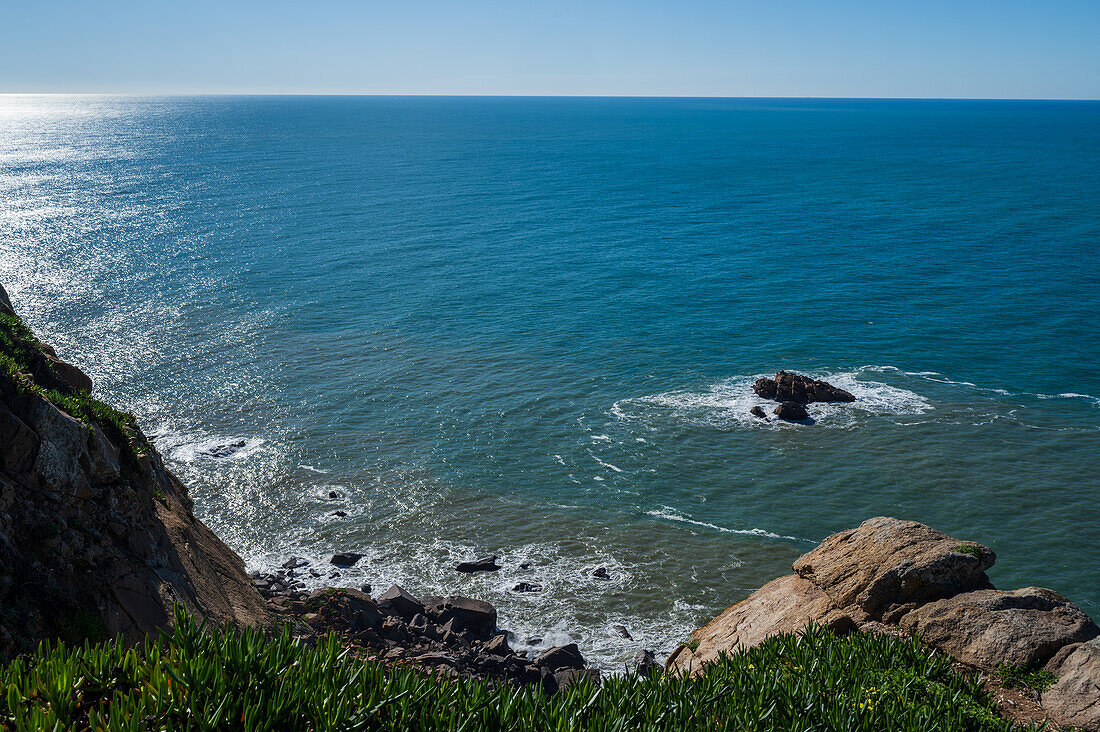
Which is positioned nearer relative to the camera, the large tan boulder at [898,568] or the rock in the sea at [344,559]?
the large tan boulder at [898,568]

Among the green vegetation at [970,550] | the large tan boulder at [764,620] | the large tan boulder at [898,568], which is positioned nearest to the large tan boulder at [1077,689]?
the large tan boulder at [898,568]

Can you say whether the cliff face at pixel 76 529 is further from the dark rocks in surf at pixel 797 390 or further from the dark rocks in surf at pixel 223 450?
the dark rocks in surf at pixel 797 390

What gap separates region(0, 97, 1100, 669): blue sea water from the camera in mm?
36844

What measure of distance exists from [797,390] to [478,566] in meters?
28.4

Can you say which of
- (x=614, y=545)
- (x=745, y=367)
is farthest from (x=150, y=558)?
(x=745, y=367)

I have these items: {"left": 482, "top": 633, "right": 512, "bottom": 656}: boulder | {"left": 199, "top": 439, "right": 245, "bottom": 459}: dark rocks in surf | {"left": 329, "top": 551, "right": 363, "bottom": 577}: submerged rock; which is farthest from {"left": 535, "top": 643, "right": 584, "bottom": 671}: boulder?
{"left": 199, "top": 439, "right": 245, "bottom": 459}: dark rocks in surf

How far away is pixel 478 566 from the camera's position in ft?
114

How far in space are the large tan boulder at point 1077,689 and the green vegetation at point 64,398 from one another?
2418 cm

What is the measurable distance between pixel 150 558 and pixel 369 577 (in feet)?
52.4

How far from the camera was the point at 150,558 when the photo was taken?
1891 centimetres

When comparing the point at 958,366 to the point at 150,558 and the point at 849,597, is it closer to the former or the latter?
the point at 849,597

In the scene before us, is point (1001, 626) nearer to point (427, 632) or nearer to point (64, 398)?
point (427, 632)

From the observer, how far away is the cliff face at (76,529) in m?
15.6

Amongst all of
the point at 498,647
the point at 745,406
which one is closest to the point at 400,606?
the point at 498,647
